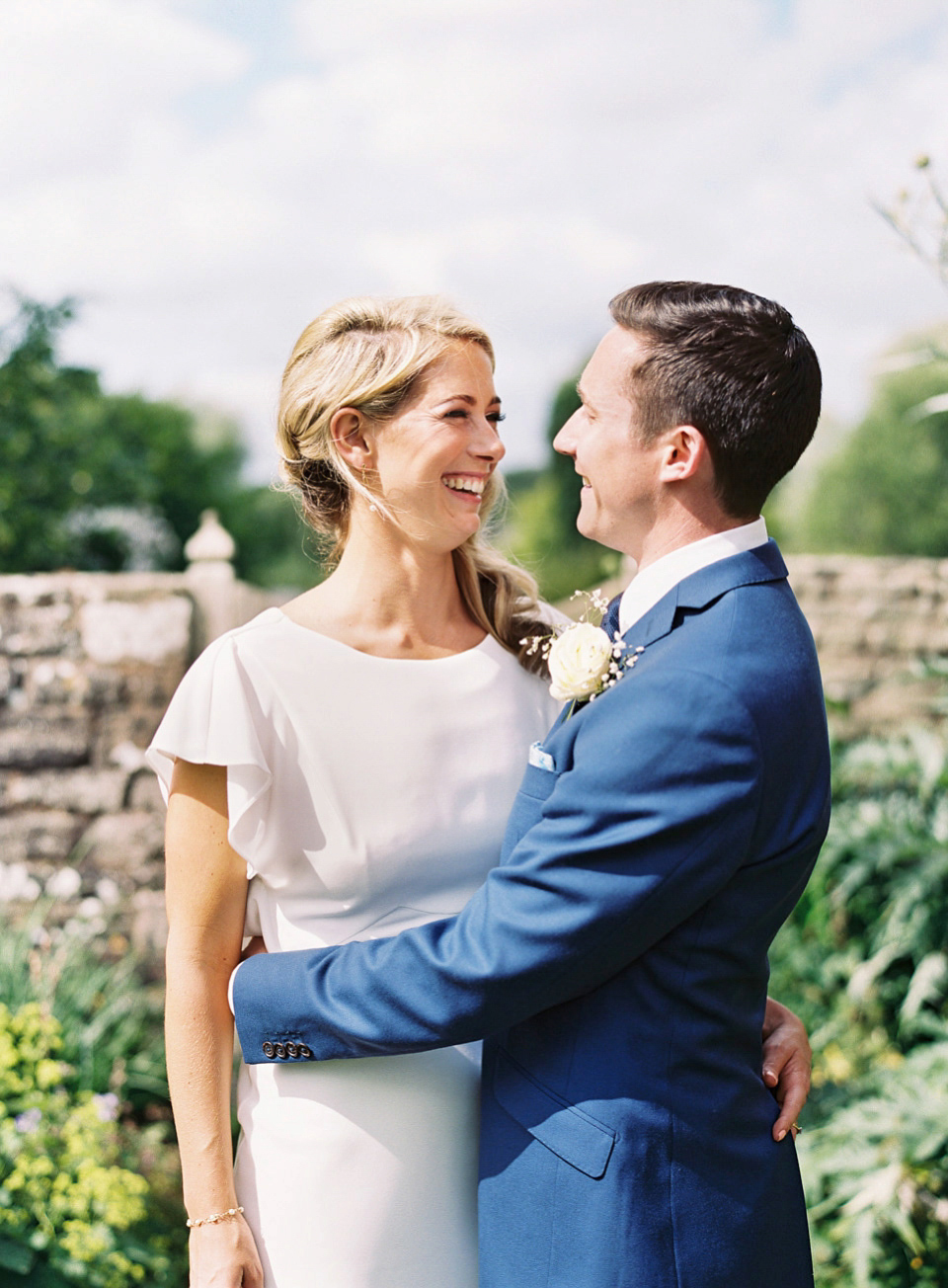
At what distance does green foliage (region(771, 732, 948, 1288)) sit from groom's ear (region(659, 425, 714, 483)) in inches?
98.5

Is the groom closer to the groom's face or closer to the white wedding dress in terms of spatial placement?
the groom's face

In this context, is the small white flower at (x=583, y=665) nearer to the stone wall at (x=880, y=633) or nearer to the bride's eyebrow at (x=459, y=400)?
the bride's eyebrow at (x=459, y=400)

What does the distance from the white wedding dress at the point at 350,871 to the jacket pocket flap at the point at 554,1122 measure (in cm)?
20

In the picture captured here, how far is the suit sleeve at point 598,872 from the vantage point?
1.25 meters

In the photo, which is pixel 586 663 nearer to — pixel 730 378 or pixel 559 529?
pixel 730 378

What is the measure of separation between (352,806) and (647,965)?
562 millimetres

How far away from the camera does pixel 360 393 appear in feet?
5.93

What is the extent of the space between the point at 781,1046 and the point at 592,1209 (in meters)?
0.44

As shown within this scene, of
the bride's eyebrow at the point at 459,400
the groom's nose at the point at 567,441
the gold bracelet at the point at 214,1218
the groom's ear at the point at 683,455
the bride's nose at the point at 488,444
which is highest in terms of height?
the bride's eyebrow at the point at 459,400

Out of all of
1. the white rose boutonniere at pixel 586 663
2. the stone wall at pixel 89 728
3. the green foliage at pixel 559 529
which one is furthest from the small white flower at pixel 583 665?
the green foliage at pixel 559 529

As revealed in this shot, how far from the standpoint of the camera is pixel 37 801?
174 inches

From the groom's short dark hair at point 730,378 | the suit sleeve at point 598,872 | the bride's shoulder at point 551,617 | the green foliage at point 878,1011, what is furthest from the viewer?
the green foliage at point 878,1011

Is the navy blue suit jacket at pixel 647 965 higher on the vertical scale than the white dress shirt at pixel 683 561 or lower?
lower

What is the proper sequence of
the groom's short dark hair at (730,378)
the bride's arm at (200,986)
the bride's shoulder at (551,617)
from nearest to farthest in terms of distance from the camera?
the groom's short dark hair at (730,378) → the bride's arm at (200,986) → the bride's shoulder at (551,617)
